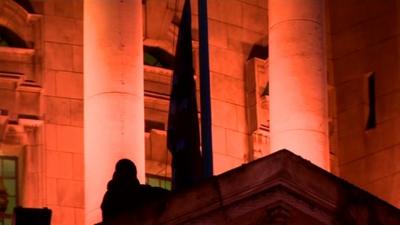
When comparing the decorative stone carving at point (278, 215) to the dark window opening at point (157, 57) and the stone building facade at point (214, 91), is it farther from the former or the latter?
the dark window opening at point (157, 57)

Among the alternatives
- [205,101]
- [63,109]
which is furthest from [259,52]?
[205,101]

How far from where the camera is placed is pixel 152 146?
153 ft

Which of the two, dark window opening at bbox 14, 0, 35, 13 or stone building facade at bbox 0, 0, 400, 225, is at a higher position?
dark window opening at bbox 14, 0, 35, 13

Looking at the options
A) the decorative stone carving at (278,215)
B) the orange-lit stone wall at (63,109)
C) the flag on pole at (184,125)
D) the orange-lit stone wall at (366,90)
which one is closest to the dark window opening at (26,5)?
the orange-lit stone wall at (63,109)

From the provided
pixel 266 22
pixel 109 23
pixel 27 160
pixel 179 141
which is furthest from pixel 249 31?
pixel 179 141

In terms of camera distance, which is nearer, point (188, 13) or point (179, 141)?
point (179, 141)

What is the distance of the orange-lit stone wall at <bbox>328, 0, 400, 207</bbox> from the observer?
48094 millimetres

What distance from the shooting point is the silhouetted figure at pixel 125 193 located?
878 inches

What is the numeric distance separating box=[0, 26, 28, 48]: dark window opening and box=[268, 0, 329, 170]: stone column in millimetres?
6861

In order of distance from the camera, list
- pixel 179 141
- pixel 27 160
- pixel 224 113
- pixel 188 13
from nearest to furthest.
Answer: pixel 179 141
pixel 188 13
pixel 27 160
pixel 224 113

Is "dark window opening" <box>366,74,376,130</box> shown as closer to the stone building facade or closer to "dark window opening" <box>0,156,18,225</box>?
the stone building facade

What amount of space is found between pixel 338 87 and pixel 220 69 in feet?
11.5

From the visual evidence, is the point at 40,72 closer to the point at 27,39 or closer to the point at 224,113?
the point at 27,39

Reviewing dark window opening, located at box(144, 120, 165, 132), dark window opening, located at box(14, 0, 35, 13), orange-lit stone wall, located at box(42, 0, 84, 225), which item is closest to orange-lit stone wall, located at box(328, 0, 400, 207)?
dark window opening, located at box(144, 120, 165, 132)
